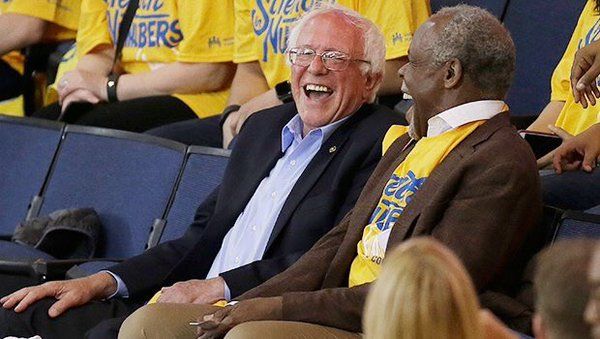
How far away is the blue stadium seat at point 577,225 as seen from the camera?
10.3 ft

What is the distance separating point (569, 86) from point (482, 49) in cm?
89

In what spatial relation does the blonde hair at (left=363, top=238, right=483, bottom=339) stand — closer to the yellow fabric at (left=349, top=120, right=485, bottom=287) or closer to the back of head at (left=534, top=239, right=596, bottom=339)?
the back of head at (left=534, top=239, right=596, bottom=339)

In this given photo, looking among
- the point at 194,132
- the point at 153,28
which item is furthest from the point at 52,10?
the point at 194,132

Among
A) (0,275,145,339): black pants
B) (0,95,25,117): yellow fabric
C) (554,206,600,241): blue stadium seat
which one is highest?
(554,206,600,241): blue stadium seat

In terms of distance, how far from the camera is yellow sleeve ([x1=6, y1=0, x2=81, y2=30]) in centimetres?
615

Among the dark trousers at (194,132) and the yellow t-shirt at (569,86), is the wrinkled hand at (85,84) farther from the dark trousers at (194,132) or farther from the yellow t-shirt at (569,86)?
the yellow t-shirt at (569,86)

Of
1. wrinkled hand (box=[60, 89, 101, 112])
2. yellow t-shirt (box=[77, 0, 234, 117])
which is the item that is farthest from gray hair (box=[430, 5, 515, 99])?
wrinkled hand (box=[60, 89, 101, 112])

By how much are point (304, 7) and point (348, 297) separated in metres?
2.01

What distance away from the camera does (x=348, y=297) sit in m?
3.10

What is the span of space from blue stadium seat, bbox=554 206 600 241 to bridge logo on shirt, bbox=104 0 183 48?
272 cm

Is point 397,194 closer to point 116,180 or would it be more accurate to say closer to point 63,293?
point 63,293

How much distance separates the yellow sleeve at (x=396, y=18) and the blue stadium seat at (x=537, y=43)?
0.36m

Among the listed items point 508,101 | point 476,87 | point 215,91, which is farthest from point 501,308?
point 215,91

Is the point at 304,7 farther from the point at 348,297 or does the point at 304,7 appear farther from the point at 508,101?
the point at 348,297
